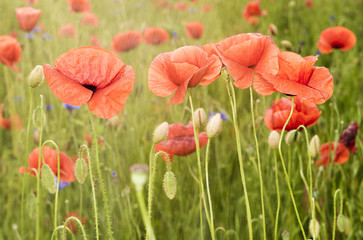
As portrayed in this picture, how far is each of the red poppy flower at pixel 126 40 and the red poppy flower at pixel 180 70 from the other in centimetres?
99

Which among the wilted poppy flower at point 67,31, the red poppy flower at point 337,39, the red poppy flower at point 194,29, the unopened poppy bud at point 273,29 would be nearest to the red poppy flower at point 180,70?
the unopened poppy bud at point 273,29

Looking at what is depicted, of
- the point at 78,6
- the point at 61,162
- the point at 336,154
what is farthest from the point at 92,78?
the point at 78,6

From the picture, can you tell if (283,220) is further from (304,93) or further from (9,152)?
(9,152)

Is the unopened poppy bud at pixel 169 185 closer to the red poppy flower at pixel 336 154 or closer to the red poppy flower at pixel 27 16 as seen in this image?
the red poppy flower at pixel 336 154

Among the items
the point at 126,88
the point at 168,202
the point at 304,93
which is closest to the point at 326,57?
the point at 168,202

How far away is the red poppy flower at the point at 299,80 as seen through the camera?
68 centimetres

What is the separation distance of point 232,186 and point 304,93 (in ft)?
1.83

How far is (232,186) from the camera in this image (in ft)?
3.91

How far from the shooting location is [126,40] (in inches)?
66.2

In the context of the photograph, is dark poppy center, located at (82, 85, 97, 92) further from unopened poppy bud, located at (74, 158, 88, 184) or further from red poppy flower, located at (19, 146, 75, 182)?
red poppy flower, located at (19, 146, 75, 182)

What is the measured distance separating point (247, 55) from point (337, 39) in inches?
35.9

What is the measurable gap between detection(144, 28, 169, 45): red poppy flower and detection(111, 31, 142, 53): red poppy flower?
4 cm

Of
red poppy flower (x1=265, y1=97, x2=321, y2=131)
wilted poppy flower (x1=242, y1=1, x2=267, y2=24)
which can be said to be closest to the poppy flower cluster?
red poppy flower (x1=265, y1=97, x2=321, y2=131)

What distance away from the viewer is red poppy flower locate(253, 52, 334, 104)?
0.68 meters
